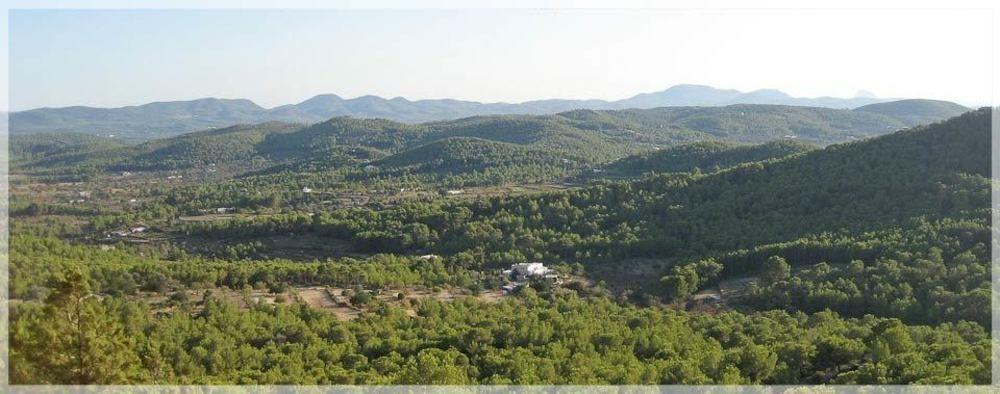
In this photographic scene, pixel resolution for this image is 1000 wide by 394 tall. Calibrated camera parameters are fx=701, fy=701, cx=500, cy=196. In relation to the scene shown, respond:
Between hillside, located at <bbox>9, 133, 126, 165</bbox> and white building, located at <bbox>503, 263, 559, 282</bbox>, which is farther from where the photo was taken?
hillside, located at <bbox>9, 133, 126, 165</bbox>

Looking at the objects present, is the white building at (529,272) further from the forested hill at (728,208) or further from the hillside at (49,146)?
the hillside at (49,146)

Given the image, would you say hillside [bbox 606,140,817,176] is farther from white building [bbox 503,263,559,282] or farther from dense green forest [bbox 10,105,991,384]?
white building [bbox 503,263,559,282]

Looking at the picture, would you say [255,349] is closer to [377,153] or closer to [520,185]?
[520,185]

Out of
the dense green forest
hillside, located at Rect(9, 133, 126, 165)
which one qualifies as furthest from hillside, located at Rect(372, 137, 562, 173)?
hillside, located at Rect(9, 133, 126, 165)

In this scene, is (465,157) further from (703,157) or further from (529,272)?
(529,272)

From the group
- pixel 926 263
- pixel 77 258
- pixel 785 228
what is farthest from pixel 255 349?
pixel 785 228

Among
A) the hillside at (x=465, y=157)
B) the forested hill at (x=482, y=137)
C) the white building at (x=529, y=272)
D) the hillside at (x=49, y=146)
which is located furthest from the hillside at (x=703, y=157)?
the hillside at (x=49, y=146)
